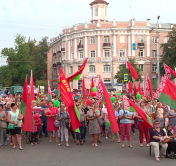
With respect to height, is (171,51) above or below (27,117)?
above

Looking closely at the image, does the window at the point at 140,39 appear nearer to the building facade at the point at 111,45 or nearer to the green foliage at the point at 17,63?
the building facade at the point at 111,45

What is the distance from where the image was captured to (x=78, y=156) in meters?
10.1

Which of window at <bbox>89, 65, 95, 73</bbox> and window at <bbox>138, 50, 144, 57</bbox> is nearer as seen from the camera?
window at <bbox>138, 50, 144, 57</bbox>

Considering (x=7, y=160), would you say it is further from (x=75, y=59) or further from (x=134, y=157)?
(x=75, y=59)

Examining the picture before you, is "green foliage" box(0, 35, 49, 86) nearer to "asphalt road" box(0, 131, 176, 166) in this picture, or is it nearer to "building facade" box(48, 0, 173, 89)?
"building facade" box(48, 0, 173, 89)

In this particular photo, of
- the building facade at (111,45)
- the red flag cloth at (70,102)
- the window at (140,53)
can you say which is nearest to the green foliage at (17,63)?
the building facade at (111,45)

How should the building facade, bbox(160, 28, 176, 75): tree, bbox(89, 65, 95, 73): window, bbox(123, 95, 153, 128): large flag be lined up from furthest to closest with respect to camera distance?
bbox(89, 65, 95, 73): window
the building facade
bbox(160, 28, 176, 75): tree
bbox(123, 95, 153, 128): large flag

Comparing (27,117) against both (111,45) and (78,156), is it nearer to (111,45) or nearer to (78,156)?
(78,156)

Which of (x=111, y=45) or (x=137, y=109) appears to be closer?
(x=137, y=109)

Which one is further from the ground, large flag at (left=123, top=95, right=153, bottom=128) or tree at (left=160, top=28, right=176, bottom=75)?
tree at (left=160, top=28, right=176, bottom=75)

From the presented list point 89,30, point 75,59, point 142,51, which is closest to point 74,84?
point 75,59

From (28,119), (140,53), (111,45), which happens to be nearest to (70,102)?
(28,119)

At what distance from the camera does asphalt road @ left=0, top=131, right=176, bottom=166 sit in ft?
29.9

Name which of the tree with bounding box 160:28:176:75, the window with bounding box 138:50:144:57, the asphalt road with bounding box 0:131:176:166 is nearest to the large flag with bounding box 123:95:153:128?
the asphalt road with bounding box 0:131:176:166
